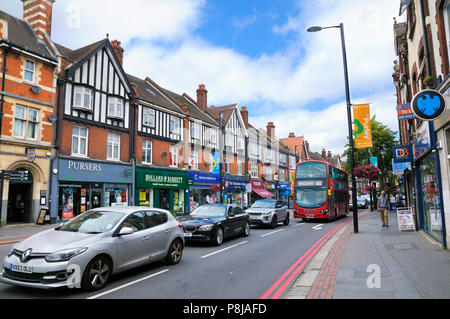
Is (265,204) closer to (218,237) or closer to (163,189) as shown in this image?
(218,237)

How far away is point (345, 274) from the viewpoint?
21.1 feet

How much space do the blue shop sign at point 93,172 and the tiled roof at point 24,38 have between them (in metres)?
6.46

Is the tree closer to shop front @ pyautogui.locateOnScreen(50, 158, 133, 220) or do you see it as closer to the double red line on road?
shop front @ pyautogui.locateOnScreen(50, 158, 133, 220)

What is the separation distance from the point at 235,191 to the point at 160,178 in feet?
44.3

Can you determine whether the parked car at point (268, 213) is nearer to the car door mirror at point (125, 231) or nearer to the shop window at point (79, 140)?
the car door mirror at point (125, 231)

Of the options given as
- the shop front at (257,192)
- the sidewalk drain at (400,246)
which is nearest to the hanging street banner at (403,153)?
the sidewalk drain at (400,246)

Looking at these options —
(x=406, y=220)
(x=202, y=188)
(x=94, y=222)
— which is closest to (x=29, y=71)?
(x=94, y=222)

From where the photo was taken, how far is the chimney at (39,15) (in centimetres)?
2011

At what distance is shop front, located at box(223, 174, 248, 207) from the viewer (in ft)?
114

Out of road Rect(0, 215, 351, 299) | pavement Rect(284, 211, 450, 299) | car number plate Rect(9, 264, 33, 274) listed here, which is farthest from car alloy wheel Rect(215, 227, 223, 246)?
car number plate Rect(9, 264, 33, 274)

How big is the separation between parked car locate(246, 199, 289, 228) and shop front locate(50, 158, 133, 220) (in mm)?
10100

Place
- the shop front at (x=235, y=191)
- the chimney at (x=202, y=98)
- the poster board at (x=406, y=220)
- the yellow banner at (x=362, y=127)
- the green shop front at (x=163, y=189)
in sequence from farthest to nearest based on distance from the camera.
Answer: the chimney at (x=202, y=98) < the shop front at (x=235, y=191) < the green shop front at (x=163, y=189) < the yellow banner at (x=362, y=127) < the poster board at (x=406, y=220)

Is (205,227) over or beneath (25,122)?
beneath

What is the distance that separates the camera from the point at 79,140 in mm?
19969
